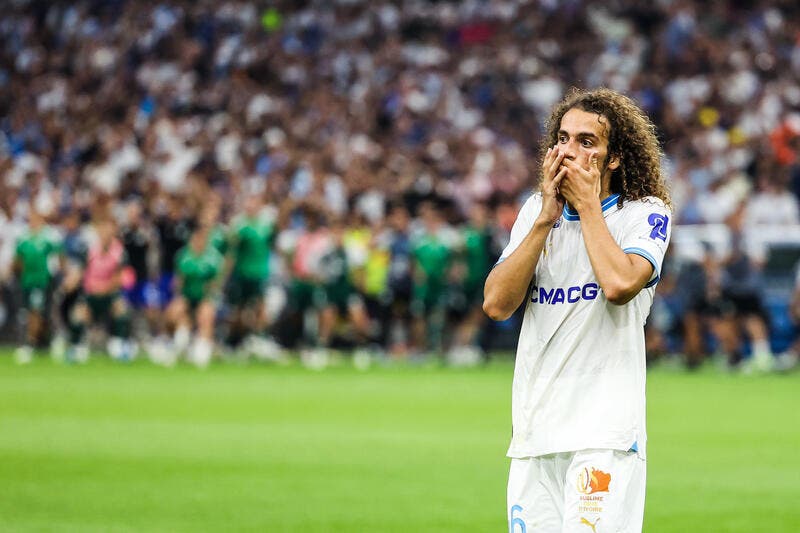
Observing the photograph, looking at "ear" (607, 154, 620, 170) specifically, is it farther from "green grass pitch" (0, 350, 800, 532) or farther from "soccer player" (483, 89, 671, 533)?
"green grass pitch" (0, 350, 800, 532)

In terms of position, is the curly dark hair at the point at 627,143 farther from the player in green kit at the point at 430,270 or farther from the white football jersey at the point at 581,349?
the player in green kit at the point at 430,270

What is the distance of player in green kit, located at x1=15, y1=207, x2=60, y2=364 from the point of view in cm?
2412

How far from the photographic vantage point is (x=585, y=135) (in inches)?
190

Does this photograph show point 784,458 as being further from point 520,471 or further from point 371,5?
point 371,5

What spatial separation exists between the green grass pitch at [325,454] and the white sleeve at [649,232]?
3844 mm

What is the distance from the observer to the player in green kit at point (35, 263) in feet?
79.2

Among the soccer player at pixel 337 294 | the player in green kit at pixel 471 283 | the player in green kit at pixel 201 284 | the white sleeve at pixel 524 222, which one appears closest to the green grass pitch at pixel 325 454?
the player in green kit at pixel 201 284

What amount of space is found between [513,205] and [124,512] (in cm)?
1802

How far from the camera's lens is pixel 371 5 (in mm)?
34156

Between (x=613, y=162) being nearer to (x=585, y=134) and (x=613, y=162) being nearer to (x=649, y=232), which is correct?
(x=585, y=134)

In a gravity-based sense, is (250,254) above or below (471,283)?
above

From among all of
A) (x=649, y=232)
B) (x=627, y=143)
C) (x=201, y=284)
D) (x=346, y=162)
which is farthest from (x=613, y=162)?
(x=346, y=162)

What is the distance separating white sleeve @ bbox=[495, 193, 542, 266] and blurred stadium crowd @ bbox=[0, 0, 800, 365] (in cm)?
1745

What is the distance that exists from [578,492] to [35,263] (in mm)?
20625
